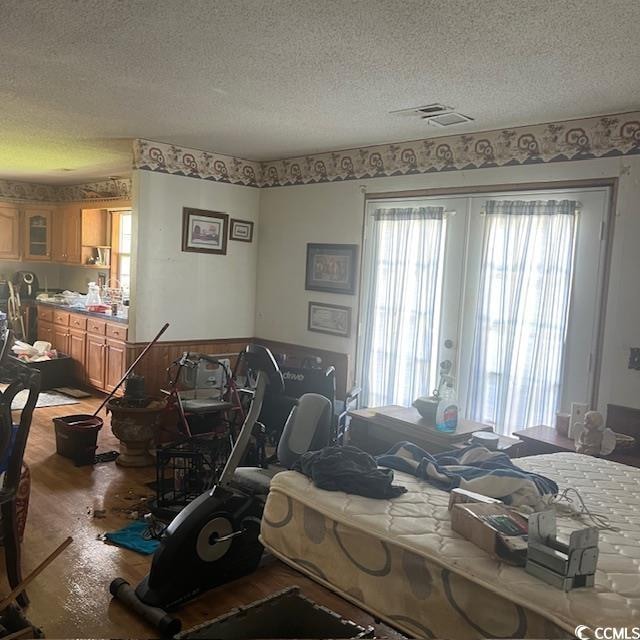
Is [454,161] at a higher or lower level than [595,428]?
higher

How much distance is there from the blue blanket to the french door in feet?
4.92

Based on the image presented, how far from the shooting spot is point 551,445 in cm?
361

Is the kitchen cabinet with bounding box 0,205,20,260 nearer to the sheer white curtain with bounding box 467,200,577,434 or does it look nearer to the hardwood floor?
the hardwood floor

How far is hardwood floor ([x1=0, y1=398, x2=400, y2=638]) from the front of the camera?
270 centimetres

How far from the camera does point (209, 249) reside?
594 cm

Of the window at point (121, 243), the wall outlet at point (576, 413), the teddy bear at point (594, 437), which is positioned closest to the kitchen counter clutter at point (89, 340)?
the window at point (121, 243)

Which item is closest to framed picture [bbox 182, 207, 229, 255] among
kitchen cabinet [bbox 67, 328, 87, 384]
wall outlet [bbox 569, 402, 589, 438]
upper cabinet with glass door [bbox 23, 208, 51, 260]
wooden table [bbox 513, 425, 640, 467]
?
kitchen cabinet [bbox 67, 328, 87, 384]

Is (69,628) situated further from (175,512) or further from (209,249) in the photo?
(209,249)

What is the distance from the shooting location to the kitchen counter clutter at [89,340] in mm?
6238

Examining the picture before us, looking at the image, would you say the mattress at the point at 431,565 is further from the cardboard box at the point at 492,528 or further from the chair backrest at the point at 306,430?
the chair backrest at the point at 306,430

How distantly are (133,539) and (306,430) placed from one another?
3.67ft

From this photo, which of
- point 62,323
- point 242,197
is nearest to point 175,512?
point 242,197

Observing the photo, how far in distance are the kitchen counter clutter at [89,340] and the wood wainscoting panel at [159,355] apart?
0.18m

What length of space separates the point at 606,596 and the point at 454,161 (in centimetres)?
356
